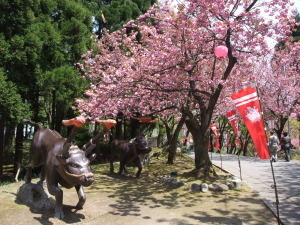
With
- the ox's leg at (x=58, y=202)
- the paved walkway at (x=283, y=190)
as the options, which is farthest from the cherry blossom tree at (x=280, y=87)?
the ox's leg at (x=58, y=202)

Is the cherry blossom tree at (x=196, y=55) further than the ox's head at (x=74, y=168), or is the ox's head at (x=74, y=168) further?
the cherry blossom tree at (x=196, y=55)

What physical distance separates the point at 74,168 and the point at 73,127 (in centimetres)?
100

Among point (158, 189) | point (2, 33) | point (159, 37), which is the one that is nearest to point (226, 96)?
point (159, 37)

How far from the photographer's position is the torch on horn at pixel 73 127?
17.3 ft

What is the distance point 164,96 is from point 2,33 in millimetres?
8105

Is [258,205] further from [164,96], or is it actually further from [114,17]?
[114,17]

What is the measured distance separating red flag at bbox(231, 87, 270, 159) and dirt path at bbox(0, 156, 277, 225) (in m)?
1.80

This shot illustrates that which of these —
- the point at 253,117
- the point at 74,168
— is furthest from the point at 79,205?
the point at 253,117

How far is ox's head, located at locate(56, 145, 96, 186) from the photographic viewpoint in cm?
568

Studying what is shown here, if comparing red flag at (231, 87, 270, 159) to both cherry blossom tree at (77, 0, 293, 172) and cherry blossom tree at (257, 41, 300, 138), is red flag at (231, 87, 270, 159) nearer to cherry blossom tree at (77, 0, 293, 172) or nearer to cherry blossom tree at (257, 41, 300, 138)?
cherry blossom tree at (77, 0, 293, 172)

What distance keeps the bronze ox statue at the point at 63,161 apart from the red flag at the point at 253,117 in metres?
3.54

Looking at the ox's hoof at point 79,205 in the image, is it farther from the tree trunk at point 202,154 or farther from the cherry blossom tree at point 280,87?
the cherry blossom tree at point 280,87

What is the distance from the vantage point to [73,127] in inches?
215

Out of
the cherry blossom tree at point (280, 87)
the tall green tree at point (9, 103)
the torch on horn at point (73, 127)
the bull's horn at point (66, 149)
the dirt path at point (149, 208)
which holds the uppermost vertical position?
the cherry blossom tree at point (280, 87)
